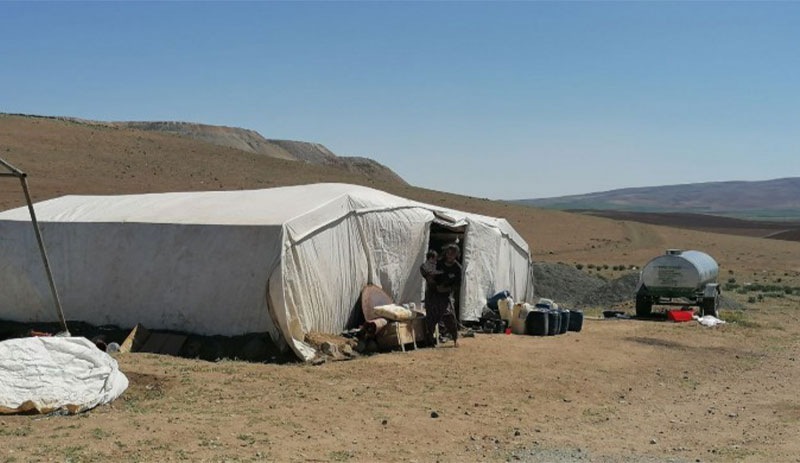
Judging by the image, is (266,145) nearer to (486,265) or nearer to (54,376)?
(486,265)

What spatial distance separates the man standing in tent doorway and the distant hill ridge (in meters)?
119

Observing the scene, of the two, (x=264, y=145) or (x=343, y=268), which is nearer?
(x=343, y=268)

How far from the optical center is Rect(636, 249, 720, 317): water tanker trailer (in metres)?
23.6

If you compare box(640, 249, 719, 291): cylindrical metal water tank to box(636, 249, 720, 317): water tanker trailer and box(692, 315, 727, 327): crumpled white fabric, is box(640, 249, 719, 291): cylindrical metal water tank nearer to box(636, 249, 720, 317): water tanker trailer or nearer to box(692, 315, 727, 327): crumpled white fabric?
box(636, 249, 720, 317): water tanker trailer

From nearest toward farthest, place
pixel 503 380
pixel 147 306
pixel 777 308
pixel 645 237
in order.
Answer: pixel 503 380 → pixel 147 306 → pixel 777 308 → pixel 645 237

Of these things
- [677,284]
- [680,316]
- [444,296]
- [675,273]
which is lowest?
[680,316]

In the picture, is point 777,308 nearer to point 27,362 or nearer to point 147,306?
point 147,306

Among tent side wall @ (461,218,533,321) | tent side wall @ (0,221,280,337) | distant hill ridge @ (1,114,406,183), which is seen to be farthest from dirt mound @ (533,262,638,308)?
distant hill ridge @ (1,114,406,183)

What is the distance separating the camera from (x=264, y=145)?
149 m

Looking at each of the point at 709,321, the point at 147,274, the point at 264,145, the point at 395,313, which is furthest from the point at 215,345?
the point at 264,145

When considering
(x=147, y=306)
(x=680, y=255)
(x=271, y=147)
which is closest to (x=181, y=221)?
(x=147, y=306)

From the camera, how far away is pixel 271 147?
151 metres

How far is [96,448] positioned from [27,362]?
2.29 metres

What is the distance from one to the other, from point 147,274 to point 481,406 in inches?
292
